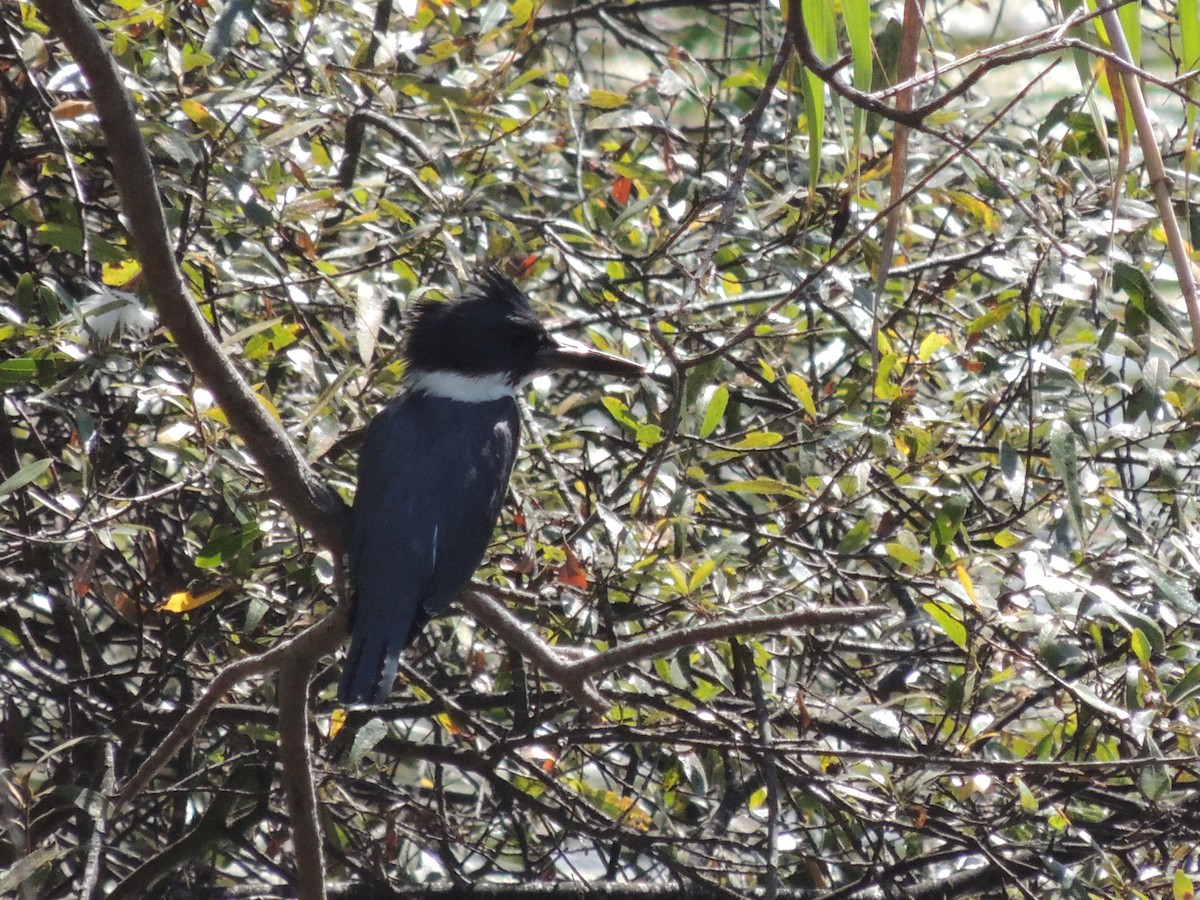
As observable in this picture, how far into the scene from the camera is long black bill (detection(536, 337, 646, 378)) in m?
2.98

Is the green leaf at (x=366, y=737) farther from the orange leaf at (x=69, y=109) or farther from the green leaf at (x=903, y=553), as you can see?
the orange leaf at (x=69, y=109)

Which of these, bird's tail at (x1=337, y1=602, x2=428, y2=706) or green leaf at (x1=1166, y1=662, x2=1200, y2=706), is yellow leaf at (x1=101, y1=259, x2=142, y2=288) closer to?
bird's tail at (x1=337, y1=602, x2=428, y2=706)

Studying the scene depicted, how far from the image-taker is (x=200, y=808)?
145 inches

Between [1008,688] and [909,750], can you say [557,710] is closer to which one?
[909,750]

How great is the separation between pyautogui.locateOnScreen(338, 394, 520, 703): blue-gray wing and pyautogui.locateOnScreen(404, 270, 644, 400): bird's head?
16 centimetres

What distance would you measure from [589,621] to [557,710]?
216 mm

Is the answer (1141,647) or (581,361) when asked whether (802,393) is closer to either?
(581,361)

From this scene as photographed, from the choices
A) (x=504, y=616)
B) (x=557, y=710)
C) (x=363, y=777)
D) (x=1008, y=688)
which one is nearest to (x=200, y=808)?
(x=363, y=777)

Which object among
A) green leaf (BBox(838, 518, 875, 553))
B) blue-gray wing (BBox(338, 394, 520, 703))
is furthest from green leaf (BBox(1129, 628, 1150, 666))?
blue-gray wing (BBox(338, 394, 520, 703))

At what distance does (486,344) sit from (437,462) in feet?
1.47

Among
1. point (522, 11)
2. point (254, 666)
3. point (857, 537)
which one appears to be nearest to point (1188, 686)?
point (857, 537)

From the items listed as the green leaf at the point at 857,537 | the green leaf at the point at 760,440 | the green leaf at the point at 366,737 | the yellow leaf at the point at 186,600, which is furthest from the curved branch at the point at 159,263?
the green leaf at the point at 857,537

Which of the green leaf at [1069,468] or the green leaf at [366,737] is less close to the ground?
the green leaf at [1069,468]

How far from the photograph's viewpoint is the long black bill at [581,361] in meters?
2.98
